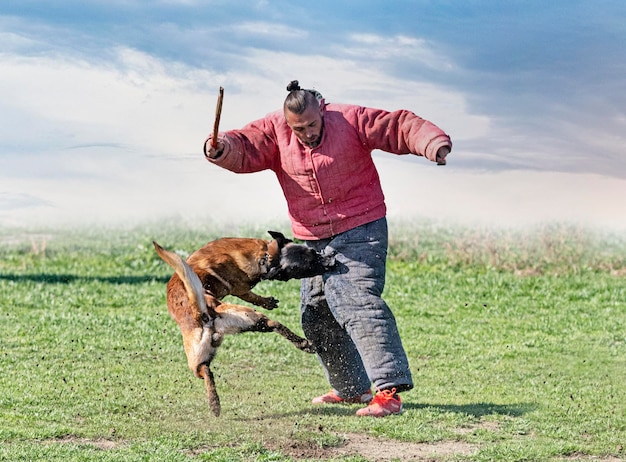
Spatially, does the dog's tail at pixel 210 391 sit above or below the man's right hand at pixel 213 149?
below

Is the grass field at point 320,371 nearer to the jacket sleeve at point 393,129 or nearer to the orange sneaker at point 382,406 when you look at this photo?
the orange sneaker at point 382,406

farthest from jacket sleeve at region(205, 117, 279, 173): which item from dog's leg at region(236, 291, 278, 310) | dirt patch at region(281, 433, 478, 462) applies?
dirt patch at region(281, 433, 478, 462)

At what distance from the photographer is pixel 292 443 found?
7.00 meters

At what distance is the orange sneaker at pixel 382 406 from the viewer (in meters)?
7.79

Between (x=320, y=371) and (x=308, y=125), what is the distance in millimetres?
3909

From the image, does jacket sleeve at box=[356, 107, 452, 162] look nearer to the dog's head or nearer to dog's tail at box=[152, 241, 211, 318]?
the dog's head

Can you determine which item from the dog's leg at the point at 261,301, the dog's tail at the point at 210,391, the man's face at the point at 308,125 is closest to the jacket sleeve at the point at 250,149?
the man's face at the point at 308,125

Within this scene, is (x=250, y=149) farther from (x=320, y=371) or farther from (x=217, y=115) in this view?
(x=320, y=371)

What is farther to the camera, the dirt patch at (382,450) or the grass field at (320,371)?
the grass field at (320,371)

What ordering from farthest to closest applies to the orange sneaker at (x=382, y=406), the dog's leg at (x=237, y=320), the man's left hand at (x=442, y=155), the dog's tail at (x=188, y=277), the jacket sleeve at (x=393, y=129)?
the orange sneaker at (x=382, y=406)
the jacket sleeve at (x=393, y=129)
the man's left hand at (x=442, y=155)
the dog's leg at (x=237, y=320)
the dog's tail at (x=188, y=277)

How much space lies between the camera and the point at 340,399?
336 inches

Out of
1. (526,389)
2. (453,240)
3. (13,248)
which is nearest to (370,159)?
(526,389)

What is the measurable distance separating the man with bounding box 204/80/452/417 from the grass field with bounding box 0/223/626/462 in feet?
1.93

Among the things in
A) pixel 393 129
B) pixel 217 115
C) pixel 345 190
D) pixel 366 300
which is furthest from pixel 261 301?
pixel 393 129
